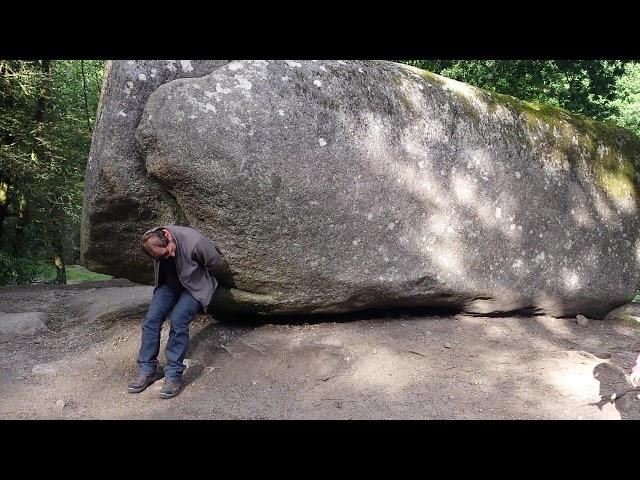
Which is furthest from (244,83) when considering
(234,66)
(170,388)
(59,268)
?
(59,268)

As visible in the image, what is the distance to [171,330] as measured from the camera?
163 inches

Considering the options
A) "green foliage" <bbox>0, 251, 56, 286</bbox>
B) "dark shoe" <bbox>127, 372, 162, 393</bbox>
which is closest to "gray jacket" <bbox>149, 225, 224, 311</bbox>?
"dark shoe" <bbox>127, 372, 162, 393</bbox>

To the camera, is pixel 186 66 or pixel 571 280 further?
pixel 571 280

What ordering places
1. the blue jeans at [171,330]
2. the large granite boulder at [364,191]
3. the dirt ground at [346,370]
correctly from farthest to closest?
→ the large granite boulder at [364,191], the blue jeans at [171,330], the dirt ground at [346,370]

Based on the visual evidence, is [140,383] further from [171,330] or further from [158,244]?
[158,244]

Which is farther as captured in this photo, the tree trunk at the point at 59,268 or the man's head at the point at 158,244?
the tree trunk at the point at 59,268

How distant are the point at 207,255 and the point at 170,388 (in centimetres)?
109

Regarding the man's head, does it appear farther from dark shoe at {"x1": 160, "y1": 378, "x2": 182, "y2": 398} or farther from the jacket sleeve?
dark shoe at {"x1": 160, "y1": 378, "x2": 182, "y2": 398}

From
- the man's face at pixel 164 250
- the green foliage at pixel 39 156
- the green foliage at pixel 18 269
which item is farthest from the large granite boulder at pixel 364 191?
the green foliage at pixel 18 269

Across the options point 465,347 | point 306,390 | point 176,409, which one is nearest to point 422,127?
point 465,347

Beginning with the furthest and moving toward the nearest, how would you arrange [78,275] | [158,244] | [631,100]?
1. [631,100]
2. [78,275]
3. [158,244]

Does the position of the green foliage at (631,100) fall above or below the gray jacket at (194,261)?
above

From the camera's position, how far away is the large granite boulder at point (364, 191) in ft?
14.4

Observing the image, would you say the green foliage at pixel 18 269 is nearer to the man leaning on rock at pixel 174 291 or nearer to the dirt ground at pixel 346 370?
the dirt ground at pixel 346 370
